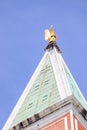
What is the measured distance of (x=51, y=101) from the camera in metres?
47.5

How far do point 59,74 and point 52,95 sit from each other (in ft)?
9.50

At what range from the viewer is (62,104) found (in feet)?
151

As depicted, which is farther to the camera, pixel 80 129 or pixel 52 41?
pixel 52 41

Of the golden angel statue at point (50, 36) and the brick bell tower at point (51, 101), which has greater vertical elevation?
the golden angel statue at point (50, 36)

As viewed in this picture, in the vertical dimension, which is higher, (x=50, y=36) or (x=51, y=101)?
(x=50, y=36)

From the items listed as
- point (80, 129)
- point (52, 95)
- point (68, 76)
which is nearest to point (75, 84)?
point (68, 76)

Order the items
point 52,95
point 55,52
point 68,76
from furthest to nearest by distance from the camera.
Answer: point 55,52
point 68,76
point 52,95

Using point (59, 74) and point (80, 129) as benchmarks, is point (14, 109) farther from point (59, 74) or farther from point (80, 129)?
point (80, 129)

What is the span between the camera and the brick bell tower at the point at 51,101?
4559cm

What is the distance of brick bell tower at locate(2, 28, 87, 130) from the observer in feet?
150

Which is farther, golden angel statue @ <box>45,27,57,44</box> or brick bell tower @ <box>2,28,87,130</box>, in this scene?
golden angel statue @ <box>45,27,57,44</box>

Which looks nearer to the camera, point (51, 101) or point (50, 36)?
point (51, 101)

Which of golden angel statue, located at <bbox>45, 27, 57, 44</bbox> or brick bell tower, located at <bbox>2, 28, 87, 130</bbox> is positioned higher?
golden angel statue, located at <bbox>45, 27, 57, 44</bbox>

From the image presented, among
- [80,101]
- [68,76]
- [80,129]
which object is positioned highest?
[68,76]
